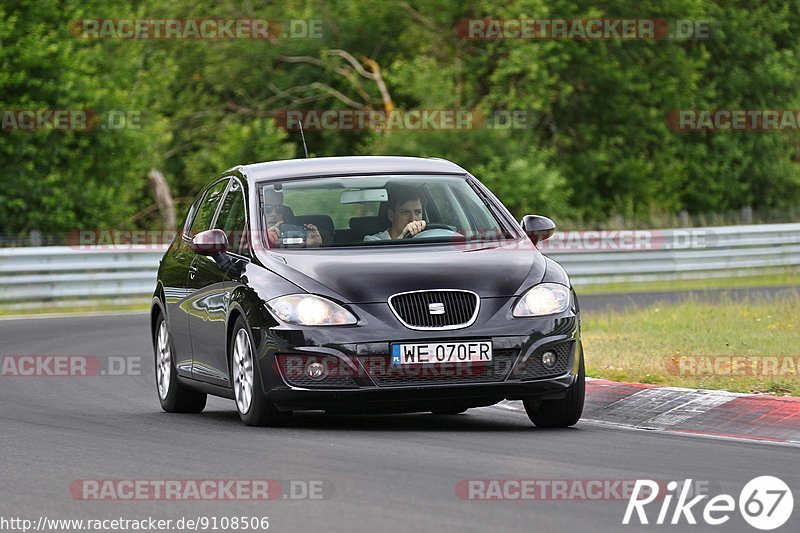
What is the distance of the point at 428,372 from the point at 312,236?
1463 millimetres

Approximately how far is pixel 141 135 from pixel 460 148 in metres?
6.90

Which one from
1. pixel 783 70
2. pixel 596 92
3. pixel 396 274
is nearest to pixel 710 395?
pixel 396 274

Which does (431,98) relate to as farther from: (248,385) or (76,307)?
(248,385)

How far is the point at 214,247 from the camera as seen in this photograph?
11141mm

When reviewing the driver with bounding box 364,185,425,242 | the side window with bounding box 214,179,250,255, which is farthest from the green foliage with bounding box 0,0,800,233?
the driver with bounding box 364,185,425,242

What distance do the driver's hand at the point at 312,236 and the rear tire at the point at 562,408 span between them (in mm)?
1629

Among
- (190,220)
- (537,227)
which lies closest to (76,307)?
(190,220)

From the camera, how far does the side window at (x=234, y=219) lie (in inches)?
436

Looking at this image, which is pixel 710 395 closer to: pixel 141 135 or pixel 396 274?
pixel 396 274

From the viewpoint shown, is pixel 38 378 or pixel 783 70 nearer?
pixel 38 378

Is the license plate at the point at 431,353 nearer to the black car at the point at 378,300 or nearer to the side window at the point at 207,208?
the black car at the point at 378,300

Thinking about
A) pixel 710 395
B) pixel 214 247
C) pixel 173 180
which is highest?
pixel 214 247

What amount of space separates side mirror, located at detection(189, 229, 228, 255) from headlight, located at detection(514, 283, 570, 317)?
2144 mm

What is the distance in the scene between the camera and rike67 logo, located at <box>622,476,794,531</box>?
23.0 ft
